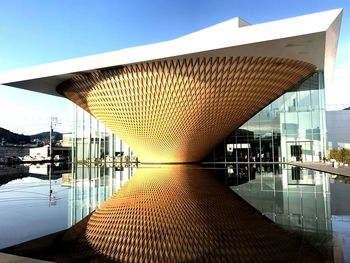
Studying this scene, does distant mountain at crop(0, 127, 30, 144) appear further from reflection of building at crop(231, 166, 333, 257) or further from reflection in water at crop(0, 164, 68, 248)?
reflection of building at crop(231, 166, 333, 257)

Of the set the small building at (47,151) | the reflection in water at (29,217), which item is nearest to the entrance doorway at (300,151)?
the reflection in water at (29,217)

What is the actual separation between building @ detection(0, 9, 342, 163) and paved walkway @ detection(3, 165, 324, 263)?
9177mm

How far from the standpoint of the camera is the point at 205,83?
63.0 feet

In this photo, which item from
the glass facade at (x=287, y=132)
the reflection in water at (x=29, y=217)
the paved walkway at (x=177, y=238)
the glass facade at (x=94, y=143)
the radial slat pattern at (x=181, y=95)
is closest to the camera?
the paved walkway at (x=177, y=238)

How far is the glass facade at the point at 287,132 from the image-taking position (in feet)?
100

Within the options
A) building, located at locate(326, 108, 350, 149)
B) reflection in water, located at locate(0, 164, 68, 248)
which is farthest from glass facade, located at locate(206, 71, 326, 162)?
reflection in water, located at locate(0, 164, 68, 248)

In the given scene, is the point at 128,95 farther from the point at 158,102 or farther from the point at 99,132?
the point at 99,132

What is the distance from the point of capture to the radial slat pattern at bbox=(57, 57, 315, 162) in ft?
59.0

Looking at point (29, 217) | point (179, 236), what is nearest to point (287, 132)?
point (29, 217)

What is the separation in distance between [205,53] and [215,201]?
9.20 meters

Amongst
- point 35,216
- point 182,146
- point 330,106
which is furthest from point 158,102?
point 330,106

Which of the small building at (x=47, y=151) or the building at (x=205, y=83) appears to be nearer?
the building at (x=205, y=83)

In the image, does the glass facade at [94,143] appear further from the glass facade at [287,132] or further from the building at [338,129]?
the building at [338,129]

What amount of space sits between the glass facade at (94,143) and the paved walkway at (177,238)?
106 feet
